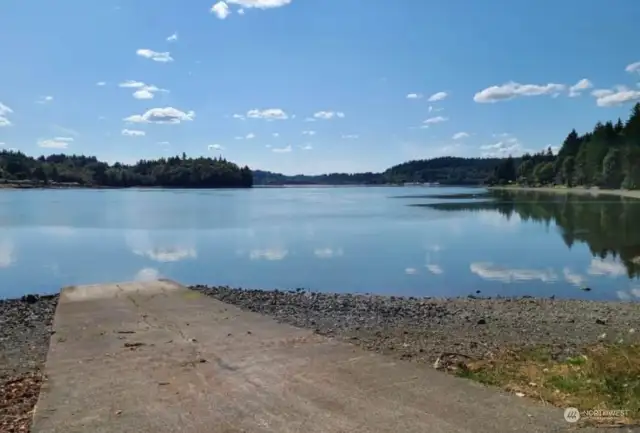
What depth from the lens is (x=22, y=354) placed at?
8.53 meters

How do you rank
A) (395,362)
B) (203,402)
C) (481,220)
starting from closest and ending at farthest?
(203,402), (395,362), (481,220)

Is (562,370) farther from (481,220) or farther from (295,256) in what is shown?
(481,220)

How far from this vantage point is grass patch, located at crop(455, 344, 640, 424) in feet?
17.0

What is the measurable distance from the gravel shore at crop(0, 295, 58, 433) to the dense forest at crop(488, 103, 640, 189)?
303 feet

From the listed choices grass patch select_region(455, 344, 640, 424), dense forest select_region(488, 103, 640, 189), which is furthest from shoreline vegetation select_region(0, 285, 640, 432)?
dense forest select_region(488, 103, 640, 189)

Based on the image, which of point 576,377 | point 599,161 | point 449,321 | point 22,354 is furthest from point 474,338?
point 599,161

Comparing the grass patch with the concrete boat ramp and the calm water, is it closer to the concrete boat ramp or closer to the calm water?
the concrete boat ramp

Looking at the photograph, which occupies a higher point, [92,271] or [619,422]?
[619,422]

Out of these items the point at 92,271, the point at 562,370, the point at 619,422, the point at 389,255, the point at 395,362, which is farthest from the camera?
the point at 389,255

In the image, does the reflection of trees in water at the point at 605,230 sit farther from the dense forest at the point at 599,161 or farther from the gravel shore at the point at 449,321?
the dense forest at the point at 599,161

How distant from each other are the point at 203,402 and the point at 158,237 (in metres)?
32.4

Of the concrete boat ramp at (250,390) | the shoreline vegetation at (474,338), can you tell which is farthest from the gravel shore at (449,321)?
the concrete boat ramp at (250,390)

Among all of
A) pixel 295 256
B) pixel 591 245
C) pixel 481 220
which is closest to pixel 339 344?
pixel 295 256

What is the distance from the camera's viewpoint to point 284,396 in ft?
18.6
